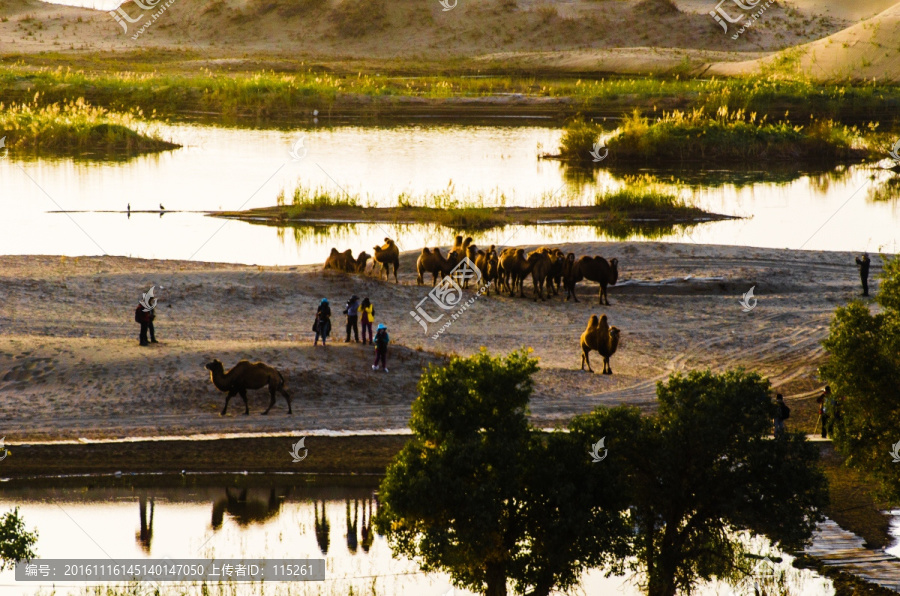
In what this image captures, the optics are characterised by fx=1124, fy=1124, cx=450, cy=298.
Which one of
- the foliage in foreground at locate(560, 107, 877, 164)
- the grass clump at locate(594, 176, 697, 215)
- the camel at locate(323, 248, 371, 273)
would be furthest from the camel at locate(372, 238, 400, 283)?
the foliage in foreground at locate(560, 107, 877, 164)

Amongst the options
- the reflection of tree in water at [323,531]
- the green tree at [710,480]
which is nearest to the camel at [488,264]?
the reflection of tree in water at [323,531]

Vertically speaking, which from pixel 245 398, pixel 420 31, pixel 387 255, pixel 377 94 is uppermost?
pixel 420 31

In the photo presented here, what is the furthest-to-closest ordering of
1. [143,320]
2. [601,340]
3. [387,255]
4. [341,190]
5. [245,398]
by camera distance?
[341,190]
[387,255]
[601,340]
[143,320]
[245,398]

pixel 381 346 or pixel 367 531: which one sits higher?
pixel 381 346

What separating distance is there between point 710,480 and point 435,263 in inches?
583

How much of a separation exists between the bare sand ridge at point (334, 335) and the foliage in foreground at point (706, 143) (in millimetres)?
17690

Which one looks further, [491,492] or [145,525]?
[145,525]

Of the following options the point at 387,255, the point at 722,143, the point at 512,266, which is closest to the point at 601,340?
the point at 512,266

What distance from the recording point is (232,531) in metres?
15.3

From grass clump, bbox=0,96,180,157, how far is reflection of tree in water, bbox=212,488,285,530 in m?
35.4

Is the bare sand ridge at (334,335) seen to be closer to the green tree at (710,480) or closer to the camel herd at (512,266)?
the camel herd at (512,266)

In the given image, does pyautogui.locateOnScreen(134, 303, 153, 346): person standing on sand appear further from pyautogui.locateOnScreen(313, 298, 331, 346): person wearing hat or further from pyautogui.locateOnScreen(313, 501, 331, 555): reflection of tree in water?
pyautogui.locateOnScreen(313, 501, 331, 555): reflection of tree in water

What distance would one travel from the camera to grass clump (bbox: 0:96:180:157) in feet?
159

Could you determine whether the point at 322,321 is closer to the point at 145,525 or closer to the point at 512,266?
the point at 145,525
